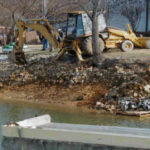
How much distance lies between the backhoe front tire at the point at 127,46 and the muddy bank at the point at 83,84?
1.91 meters

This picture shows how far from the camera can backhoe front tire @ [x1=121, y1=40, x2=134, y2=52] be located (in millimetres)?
20328

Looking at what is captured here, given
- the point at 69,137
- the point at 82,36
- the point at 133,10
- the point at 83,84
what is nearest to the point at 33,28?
the point at 82,36

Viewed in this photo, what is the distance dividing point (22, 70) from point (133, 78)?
6.96 metres

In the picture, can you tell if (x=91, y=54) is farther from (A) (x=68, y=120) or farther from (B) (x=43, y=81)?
(A) (x=68, y=120)

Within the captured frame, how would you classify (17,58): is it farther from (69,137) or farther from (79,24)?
(69,137)

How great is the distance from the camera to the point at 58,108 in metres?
15.4

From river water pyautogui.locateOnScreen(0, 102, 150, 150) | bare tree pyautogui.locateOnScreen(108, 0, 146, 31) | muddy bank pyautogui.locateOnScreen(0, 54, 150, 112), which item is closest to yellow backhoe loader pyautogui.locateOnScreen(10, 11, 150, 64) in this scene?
muddy bank pyautogui.locateOnScreen(0, 54, 150, 112)

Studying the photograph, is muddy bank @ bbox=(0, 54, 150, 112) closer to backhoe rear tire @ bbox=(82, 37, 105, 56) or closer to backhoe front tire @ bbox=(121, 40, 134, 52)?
backhoe rear tire @ bbox=(82, 37, 105, 56)

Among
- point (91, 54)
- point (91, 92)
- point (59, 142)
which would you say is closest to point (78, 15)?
point (91, 54)

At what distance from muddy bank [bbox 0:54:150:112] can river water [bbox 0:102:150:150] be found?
0.87m

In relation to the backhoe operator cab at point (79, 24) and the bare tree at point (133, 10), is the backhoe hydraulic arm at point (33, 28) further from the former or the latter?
the bare tree at point (133, 10)

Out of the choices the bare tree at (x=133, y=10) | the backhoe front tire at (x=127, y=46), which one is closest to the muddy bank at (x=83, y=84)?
the backhoe front tire at (x=127, y=46)

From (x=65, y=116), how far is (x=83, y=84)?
3597mm

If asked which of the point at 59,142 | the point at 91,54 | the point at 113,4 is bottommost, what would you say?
the point at 59,142
